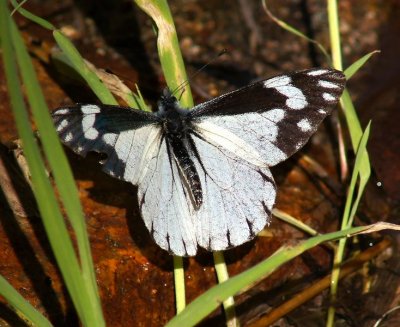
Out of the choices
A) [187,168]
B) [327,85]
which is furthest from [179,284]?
[327,85]

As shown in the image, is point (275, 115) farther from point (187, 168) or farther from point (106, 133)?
point (106, 133)

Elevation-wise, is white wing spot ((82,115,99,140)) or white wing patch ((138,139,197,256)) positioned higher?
white wing spot ((82,115,99,140))

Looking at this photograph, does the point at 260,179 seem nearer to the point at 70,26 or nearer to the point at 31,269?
the point at 31,269

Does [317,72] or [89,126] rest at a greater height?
[89,126]

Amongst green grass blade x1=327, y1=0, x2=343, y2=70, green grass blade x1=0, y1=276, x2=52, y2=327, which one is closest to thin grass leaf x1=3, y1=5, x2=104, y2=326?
green grass blade x1=0, y1=276, x2=52, y2=327

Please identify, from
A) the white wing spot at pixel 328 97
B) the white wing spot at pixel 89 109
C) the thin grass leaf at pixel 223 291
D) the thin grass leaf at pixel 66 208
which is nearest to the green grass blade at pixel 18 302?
the thin grass leaf at pixel 66 208

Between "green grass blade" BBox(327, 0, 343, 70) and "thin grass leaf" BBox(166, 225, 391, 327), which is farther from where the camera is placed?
"green grass blade" BBox(327, 0, 343, 70)

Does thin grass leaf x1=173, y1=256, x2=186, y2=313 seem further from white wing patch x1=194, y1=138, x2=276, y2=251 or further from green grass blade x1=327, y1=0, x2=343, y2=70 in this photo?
green grass blade x1=327, y1=0, x2=343, y2=70
